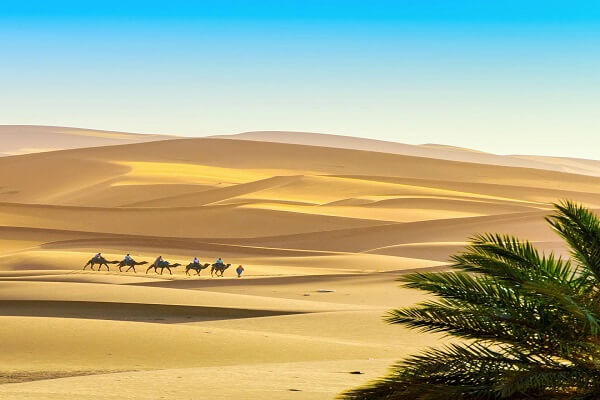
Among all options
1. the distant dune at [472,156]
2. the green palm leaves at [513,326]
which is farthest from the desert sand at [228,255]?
the distant dune at [472,156]

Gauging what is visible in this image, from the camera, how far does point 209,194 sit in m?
70.9

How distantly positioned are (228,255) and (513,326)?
3425 centimetres

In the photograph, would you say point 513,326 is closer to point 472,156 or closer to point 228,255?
point 228,255

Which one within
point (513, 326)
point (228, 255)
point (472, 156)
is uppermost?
point (472, 156)

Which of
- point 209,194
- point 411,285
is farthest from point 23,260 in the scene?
point 209,194

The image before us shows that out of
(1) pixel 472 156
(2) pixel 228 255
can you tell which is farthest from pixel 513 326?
(1) pixel 472 156

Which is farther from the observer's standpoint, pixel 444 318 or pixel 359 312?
pixel 359 312

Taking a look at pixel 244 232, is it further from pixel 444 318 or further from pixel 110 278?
pixel 444 318

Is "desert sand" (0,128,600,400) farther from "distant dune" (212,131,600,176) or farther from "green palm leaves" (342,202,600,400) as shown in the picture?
"distant dune" (212,131,600,176)

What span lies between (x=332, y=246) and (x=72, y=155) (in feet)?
153

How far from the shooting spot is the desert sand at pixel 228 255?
47.0 feet

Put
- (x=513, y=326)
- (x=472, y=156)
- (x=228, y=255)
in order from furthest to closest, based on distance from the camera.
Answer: (x=472, y=156)
(x=228, y=255)
(x=513, y=326)

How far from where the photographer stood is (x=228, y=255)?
42.2 m

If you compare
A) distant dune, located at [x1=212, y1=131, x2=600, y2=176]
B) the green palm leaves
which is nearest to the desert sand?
the green palm leaves
